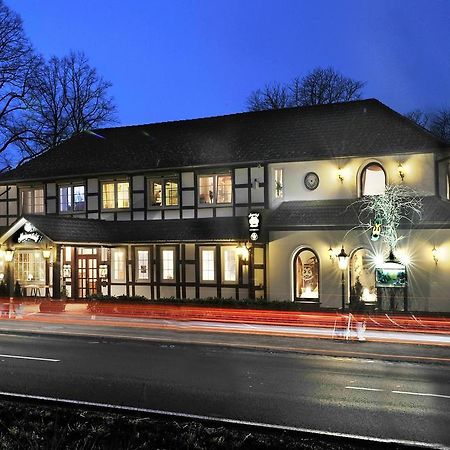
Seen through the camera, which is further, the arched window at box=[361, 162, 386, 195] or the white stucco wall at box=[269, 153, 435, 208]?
the arched window at box=[361, 162, 386, 195]

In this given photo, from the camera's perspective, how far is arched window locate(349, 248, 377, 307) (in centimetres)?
2394

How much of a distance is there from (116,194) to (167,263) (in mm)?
4526

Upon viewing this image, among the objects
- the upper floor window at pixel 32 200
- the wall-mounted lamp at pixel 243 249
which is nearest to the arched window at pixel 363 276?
the wall-mounted lamp at pixel 243 249

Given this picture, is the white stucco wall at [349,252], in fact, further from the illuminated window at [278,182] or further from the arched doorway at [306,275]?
the illuminated window at [278,182]

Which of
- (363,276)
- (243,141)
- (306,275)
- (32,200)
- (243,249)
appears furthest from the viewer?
(32,200)

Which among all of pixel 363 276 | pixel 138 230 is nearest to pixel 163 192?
pixel 138 230

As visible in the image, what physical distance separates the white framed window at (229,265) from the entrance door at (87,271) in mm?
6989

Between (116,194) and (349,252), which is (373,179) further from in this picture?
(116,194)

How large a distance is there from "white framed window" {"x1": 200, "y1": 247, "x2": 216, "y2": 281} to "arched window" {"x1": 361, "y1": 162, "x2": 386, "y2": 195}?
22.6 feet

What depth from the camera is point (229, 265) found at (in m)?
26.7

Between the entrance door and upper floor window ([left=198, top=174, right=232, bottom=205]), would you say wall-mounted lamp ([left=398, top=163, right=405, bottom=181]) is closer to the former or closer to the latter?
upper floor window ([left=198, top=174, right=232, bottom=205])

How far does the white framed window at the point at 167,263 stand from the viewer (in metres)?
28.0

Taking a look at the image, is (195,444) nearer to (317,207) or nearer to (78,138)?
(317,207)

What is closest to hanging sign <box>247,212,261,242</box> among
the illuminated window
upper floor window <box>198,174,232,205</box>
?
the illuminated window
